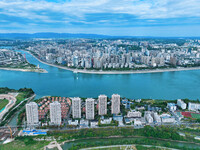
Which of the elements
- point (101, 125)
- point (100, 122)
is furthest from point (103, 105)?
point (101, 125)

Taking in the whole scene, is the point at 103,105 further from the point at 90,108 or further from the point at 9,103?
the point at 9,103

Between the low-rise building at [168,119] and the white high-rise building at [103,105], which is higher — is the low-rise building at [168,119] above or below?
below

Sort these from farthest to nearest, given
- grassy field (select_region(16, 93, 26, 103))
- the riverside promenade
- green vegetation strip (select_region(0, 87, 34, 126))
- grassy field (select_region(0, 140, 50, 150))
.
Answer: grassy field (select_region(16, 93, 26, 103))
the riverside promenade
green vegetation strip (select_region(0, 87, 34, 126))
grassy field (select_region(0, 140, 50, 150))

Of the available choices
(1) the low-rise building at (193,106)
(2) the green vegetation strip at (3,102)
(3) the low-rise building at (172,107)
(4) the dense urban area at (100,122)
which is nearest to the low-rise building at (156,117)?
(4) the dense urban area at (100,122)

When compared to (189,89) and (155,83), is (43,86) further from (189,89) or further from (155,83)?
(189,89)

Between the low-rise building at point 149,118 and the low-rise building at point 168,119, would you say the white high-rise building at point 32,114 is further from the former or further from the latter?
the low-rise building at point 168,119

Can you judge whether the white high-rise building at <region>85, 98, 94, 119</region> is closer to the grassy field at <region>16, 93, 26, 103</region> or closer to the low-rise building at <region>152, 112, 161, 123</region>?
the low-rise building at <region>152, 112, 161, 123</region>

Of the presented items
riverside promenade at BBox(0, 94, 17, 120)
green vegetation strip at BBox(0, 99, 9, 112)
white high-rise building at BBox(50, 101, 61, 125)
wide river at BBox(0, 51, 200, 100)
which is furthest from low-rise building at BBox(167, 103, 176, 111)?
green vegetation strip at BBox(0, 99, 9, 112)
